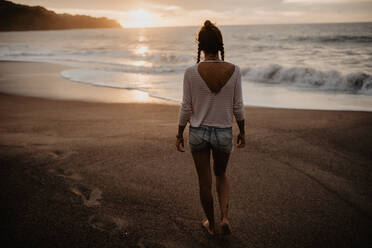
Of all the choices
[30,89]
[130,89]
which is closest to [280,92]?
[130,89]

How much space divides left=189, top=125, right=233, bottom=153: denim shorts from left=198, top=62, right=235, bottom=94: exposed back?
1.19 feet

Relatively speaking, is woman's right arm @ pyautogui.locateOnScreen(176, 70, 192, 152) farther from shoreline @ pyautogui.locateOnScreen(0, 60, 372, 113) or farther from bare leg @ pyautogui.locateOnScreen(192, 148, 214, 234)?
shoreline @ pyautogui.locateOnScreen(0, 60, 372, 113)

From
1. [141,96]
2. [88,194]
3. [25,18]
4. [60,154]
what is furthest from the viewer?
[25,18]

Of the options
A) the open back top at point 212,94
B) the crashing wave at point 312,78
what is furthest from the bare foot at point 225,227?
the crashing wave at point 312,78

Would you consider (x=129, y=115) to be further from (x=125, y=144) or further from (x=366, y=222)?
(x=366, y=222)

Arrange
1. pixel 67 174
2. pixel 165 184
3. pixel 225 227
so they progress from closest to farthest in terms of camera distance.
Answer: pixel 225 227, pixel 165 184, pixel 67 174

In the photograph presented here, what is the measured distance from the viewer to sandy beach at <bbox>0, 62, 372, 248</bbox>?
106 inches

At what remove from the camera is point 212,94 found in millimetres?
2229

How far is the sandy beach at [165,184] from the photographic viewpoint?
2.70 meters

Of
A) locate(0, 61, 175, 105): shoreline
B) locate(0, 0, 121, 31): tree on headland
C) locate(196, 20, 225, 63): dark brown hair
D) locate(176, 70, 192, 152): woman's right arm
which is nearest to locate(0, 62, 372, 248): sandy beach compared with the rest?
locate(176, 70, 192, 152): woman's right arm

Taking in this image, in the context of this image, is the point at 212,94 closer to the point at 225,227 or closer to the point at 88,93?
the point at 225,227

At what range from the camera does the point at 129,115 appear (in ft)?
23.1

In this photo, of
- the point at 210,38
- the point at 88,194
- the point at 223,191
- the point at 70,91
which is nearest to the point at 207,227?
the point at 223,191

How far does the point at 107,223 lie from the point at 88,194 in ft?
2.35
